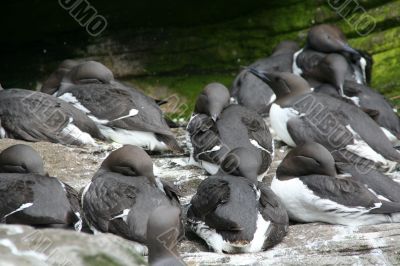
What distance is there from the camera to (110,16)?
14992 mm

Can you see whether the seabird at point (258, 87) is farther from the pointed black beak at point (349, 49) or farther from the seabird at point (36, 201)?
the seabird at point (36, 201)

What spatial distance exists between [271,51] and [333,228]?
20.5ft

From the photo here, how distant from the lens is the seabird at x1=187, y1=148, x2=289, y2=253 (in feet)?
27.7

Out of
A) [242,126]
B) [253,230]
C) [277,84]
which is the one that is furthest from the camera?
[277,84]

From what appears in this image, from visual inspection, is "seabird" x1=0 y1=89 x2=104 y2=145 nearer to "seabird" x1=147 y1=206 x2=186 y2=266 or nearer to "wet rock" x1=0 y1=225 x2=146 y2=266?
"seabird" x1=147 y1=206 x2=186 y2=266

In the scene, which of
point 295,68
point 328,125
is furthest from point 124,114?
point 295,68

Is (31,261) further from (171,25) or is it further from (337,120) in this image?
(171,25)

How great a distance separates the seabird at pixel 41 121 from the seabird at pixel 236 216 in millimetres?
2530

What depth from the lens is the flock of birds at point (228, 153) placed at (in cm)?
841

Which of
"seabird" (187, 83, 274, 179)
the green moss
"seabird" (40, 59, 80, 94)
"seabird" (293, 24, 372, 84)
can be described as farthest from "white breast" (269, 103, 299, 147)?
the green moss

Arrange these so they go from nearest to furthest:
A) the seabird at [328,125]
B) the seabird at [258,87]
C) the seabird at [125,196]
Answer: the seabird at [125,196]
the seabird at [328,125]
the seabird at [258,87]

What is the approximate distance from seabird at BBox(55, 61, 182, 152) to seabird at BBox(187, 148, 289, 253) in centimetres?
223

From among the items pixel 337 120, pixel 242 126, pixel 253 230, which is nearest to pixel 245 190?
pixel 253 230

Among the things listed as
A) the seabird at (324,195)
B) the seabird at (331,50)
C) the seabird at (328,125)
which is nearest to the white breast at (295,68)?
the seabird at (331,50)
